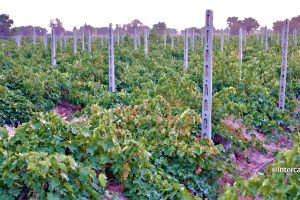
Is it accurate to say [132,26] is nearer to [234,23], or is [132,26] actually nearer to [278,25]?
[234,23]

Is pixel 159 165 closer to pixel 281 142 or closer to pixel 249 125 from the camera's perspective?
pixel 249 125

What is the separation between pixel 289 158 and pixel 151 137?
13.5ft

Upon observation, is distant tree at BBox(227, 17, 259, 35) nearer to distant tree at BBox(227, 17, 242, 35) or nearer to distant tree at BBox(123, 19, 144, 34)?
distant tree at BBox(227, 17, 242, 35)

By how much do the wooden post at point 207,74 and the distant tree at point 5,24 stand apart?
4764 cm

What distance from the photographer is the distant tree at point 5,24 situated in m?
52.0

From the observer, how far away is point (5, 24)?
5319cm

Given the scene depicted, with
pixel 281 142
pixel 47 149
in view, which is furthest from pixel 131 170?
pixel 281 142

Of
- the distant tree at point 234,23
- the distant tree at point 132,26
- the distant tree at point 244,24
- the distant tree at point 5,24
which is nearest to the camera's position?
the distant tree at point 5,24

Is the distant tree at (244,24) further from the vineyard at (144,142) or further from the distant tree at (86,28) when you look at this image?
the vineyard at (144,142)

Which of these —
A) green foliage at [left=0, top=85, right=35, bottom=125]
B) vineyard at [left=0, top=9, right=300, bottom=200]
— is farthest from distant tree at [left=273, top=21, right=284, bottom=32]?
green foliage at [left=0, top=85, right=35, bottom=125]

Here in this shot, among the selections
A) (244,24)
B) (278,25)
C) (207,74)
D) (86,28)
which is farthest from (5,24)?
(207,74)

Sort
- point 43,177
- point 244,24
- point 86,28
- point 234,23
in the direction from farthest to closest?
point 234,23, point 244,24, point 86,28, point 43,177

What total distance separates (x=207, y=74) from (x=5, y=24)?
4931cm

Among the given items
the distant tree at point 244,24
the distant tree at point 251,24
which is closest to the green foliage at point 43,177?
the distant tree at point 244,24
